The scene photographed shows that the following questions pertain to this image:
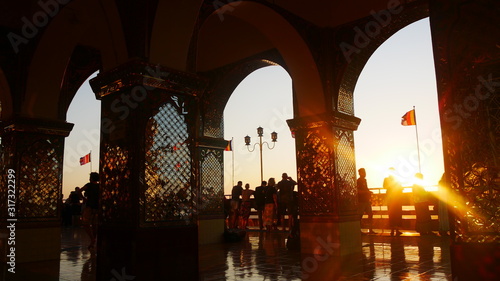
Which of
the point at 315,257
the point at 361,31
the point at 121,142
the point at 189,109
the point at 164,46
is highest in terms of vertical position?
the point at 361,31

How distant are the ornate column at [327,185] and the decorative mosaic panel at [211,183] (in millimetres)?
2637

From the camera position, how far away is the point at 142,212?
13.2 feet

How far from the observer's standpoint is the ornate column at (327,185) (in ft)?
21.6

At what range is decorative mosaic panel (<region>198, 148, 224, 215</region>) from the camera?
892 centimetres

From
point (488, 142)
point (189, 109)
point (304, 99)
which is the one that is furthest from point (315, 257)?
point (488, 142)

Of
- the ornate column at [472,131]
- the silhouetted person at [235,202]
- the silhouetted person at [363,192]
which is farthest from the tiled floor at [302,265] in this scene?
the silhouetted person at [235,202]

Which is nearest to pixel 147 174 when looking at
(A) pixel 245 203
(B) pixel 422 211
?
(B) pixel 422 211

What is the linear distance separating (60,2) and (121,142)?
9.40 ft

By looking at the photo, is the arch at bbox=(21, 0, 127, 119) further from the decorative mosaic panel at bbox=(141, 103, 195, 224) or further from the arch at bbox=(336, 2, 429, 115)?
the arch at bbox=(336, 2, 429, 115)

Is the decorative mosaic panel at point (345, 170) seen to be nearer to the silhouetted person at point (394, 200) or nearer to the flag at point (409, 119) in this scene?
the silhouetted person at point (394, 200)

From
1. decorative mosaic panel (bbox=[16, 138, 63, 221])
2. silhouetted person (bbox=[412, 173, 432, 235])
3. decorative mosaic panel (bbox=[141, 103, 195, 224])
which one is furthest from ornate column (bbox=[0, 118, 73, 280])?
silhouetted person (bbox=[412, 173, 432, 235])

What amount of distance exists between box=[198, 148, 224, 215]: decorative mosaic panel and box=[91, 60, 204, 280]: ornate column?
446 centimetres

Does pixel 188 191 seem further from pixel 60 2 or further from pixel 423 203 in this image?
pixel 423 203

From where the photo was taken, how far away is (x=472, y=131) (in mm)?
3207
